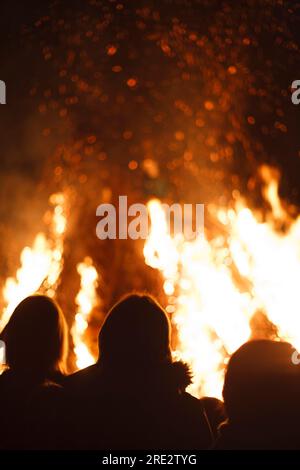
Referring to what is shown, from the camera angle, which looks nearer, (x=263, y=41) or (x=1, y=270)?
(x=263, y=41)

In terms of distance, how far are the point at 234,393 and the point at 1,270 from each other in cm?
400

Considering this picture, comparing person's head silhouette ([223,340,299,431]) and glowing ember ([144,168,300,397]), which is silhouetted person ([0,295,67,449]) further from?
glowing ember ([144,168,300,397])

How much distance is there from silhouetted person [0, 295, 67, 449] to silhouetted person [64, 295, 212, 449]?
0.09 metres

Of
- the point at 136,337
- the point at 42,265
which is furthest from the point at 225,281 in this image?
the point at 136,337

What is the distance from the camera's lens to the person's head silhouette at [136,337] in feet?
6.66

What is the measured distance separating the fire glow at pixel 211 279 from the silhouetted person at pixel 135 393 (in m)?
2.43

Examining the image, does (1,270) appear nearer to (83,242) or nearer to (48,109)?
(83,242)

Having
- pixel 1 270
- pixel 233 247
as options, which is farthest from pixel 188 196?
pixel 1 270

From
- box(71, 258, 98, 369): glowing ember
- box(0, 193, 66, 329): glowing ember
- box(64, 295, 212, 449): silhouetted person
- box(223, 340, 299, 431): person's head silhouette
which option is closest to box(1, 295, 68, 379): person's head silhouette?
box(64, 295, 212, 449): silhouetted person

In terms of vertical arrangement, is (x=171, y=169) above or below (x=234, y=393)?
above

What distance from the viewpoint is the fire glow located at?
477 centimetres

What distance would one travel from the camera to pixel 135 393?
2012 mm

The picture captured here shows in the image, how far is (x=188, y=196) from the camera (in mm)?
6258

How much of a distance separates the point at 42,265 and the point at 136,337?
3818 millimetres
